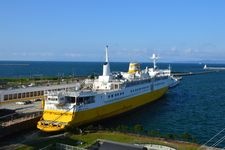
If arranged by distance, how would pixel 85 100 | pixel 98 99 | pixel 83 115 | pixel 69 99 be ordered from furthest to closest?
pixel 98 99, pixel 85 100, pixel 69 99, pixel 83 115

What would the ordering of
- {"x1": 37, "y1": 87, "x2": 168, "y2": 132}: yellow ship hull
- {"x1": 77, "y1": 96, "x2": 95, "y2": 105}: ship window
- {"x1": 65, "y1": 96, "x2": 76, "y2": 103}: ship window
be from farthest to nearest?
{"x1": 65, "y1": 96, "x2": 76, "y2": 103}: ship window
{"x1": 77, "y1": 96, "x2": 95, "y2": 105}: ship window
{"x1": 37, "y1": 87, "x2": 168, "y2": 132}: yellow ship hull

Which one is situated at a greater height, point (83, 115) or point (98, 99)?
point (98, 99)

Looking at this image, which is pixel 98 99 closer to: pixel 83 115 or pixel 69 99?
pixel 83 115

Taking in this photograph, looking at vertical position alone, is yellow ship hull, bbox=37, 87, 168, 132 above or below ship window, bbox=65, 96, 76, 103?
below

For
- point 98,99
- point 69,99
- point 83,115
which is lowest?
point 83,115

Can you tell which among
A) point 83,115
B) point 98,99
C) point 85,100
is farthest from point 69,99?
point 98,99

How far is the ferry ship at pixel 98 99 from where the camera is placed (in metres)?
49.1

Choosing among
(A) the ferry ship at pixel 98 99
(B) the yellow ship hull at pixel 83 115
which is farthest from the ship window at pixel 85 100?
(B) the yellow ship hull at pixel 83 115

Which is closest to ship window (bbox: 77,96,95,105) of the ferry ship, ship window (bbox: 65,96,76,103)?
the ferry ship

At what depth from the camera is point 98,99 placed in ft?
179

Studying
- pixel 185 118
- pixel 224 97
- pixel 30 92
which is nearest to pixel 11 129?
pixel 30 92

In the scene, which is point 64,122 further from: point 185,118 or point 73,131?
point 185,118

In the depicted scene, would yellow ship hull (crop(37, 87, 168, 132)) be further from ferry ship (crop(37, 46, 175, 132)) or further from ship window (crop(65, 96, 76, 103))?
ship window (crop(65, 96, 76, 103))

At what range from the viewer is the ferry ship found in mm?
49062
